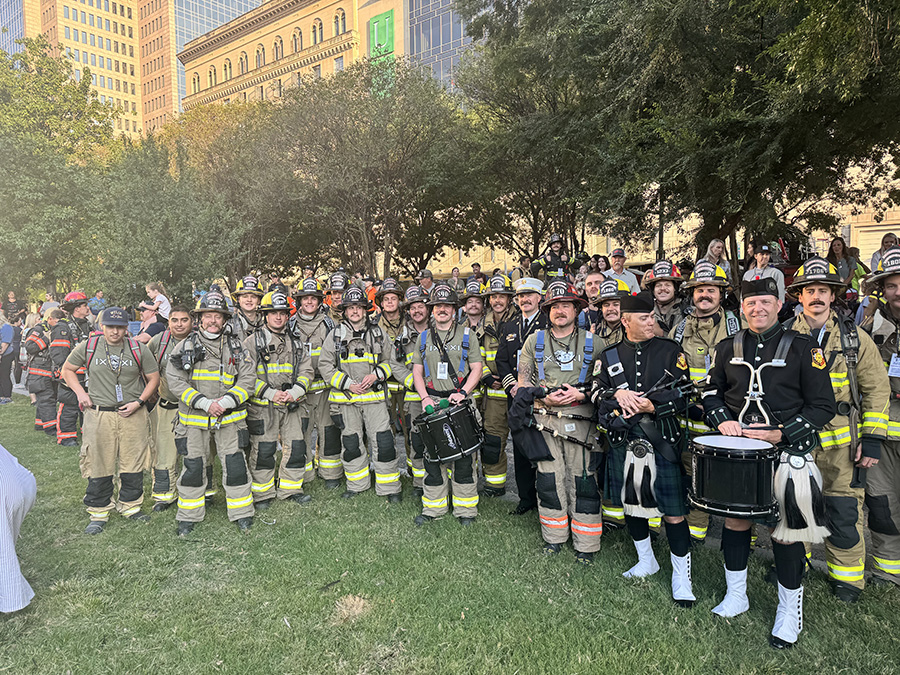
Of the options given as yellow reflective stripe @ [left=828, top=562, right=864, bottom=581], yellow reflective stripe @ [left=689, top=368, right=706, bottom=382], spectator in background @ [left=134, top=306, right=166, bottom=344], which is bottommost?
yellow reflective stripe @ [left=828, top=562, right=864, bottom=581]

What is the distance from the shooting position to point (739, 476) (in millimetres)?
3293

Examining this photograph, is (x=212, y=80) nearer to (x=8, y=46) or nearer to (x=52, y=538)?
(x=8, y=46)

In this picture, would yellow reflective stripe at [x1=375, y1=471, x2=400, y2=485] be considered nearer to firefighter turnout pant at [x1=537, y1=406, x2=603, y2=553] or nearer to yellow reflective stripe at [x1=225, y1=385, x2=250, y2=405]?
yellow reflective stripe at [x1=225, y1=385, x2=250, y2=405]

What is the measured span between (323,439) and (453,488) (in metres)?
2.12

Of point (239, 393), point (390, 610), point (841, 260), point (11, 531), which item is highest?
point (841, 260)

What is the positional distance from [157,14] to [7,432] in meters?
108

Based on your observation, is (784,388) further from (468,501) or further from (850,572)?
(468,501)

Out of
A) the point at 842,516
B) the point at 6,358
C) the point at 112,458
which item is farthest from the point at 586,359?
the point at 6,358

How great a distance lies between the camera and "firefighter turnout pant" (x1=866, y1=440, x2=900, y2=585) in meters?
3.99

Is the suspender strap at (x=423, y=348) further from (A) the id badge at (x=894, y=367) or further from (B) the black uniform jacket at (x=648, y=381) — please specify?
(A) the id badge at (x=894, y=367)

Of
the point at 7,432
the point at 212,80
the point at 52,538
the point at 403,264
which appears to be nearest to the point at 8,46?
the point at 212,80

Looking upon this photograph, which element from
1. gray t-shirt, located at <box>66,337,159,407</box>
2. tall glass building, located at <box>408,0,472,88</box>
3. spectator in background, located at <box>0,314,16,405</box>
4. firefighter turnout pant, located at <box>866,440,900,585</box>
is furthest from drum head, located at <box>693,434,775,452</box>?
tall glass building, located at <box>408,0,472,88</box>

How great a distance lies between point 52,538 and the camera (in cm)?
530

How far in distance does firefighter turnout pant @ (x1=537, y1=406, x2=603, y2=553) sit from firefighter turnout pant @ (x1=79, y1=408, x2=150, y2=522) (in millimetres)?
4390
